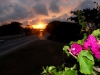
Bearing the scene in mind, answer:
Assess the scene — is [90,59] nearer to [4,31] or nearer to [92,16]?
[92,16]

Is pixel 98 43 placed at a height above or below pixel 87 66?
above

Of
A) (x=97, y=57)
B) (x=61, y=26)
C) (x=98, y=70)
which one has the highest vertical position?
(x=97, y=57)

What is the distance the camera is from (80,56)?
2137mm

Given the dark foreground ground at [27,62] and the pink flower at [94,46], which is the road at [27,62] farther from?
the pink flower at [94,46]

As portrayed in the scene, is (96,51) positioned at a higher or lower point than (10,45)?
higher

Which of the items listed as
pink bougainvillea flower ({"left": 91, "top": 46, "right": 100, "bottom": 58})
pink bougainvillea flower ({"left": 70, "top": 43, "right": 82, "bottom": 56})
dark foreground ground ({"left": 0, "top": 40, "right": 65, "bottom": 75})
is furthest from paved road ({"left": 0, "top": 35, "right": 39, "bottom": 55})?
pink bougainvillea flower ({"left": 91, "top": 46, "right": 100, "bottom": 58})

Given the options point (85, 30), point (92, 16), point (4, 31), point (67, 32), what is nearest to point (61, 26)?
point (67, 32)

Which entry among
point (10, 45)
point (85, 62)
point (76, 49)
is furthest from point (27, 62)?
point (10, 45)

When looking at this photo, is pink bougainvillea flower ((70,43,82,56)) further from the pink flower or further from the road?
the road

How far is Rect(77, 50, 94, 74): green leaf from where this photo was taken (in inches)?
82.8

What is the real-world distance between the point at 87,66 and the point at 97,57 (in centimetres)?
22

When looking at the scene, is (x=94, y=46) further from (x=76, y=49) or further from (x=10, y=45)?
(x=10, y=45)

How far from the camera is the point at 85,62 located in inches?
83.0

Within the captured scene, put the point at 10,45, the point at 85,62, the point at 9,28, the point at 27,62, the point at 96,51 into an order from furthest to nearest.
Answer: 1. the point at 9,28
2. the point at 10,45
3. the point at 27,62
4. the point at 96,51
5. the point at 85,62
